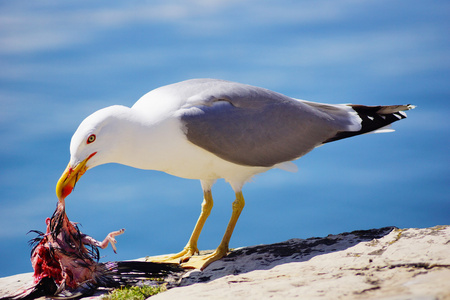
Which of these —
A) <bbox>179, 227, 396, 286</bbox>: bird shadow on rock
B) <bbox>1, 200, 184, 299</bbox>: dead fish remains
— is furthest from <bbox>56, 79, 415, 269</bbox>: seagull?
<bbox>1, 200, 184, 299</bbox>: dead fish remains

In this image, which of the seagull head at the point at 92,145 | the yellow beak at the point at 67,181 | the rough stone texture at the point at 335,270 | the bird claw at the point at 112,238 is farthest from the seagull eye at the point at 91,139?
the rough stone texture at the point at 335,270

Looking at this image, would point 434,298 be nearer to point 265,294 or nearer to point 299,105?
point 265,294

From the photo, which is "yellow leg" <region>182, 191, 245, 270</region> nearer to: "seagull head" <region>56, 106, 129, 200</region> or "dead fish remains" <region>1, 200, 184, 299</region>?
"dead fish remains" <region>1, 200, 184, 299</region>

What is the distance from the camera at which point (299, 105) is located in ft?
24.6

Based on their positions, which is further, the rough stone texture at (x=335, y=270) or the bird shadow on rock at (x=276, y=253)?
the bird shadow on rock at (x=276, y=253)

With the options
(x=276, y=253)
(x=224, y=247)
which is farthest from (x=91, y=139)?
(x=276, y=253)

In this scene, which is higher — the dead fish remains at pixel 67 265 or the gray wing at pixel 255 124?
the gray wing at pixel 255 124

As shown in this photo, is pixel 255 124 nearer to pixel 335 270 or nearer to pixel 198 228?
pixel 198 228

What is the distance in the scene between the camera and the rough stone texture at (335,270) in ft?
15.2

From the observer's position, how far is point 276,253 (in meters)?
6.71

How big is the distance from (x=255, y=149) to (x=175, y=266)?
162cm

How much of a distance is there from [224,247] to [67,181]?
2.02m

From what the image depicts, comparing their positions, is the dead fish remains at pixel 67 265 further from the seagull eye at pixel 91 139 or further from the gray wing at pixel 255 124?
the gray wing at pixel 255 124

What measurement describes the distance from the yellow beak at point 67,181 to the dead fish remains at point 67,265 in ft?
0.35
